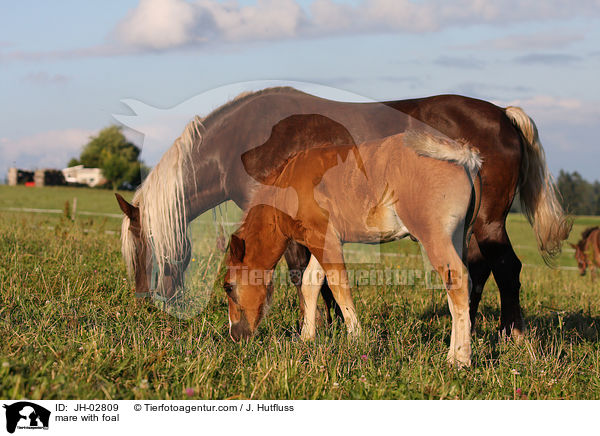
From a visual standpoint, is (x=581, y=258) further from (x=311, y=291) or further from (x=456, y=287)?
(x=456, y=287)

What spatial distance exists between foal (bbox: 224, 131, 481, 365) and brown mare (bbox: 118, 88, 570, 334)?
90 centimetres

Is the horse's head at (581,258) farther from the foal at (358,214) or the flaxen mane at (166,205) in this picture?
the flaxen mane at (166,205)

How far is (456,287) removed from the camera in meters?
3.71

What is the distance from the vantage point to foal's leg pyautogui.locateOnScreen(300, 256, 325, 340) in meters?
4.62

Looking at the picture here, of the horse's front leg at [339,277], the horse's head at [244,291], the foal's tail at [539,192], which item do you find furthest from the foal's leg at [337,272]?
the foal's tail at [539,192]

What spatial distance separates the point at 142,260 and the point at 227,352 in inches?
64.4

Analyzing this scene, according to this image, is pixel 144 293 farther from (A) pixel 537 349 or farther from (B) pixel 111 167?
(B) pixel 111 167

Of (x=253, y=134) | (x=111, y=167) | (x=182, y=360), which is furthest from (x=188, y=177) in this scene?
(x=111, y=167)

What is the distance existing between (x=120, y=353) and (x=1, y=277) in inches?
118
